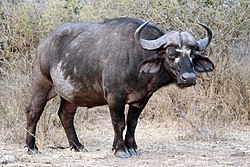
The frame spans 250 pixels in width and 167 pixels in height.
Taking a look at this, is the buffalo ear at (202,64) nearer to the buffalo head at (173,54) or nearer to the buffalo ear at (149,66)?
the buffalo head at (173,54)

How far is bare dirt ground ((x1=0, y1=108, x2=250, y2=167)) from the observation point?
764 cm

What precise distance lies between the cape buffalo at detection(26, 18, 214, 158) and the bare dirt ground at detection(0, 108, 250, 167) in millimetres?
335

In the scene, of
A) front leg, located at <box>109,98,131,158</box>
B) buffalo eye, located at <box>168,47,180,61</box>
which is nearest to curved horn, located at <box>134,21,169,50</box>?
buffalo eye, located at <box>168,47,180,61</box>

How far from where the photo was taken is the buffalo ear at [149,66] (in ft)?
25.1

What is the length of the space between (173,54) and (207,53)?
507cm

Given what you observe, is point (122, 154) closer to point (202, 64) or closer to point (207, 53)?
point (202, 64)

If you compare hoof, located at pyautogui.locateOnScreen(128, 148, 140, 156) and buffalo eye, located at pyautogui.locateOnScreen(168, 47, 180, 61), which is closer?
buffalo eye, located at pyautogui.locateOnScreen(168, 47, 180, 61)

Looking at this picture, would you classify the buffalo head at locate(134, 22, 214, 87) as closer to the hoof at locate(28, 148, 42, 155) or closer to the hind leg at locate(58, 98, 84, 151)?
the hind leg at locate(58, 98, 84, 151)

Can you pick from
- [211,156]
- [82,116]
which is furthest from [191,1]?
[211,156]

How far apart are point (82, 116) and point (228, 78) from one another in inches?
134

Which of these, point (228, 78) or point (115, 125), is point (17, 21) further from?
point (115, 125)

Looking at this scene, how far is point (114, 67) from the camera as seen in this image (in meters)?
7.91

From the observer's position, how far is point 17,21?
43.0 feet

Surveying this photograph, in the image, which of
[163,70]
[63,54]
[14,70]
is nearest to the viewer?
[163,70]
